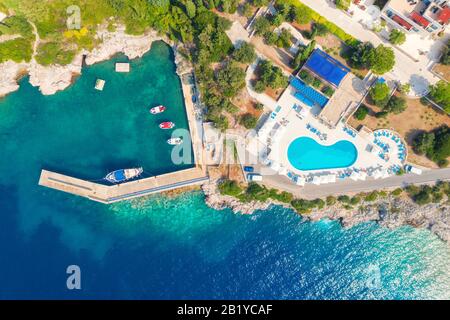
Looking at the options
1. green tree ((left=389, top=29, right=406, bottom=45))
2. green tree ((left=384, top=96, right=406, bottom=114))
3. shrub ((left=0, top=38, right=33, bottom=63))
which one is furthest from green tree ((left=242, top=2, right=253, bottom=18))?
Result: shrub ((left=0, top=38, right=33, bottom=63))

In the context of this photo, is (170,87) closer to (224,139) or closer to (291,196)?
(224,139)

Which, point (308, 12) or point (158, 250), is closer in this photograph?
point (308, 12)

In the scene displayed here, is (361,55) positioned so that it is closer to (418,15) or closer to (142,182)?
(418,15)

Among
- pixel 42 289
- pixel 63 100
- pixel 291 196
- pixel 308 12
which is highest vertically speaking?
pixel 308 12

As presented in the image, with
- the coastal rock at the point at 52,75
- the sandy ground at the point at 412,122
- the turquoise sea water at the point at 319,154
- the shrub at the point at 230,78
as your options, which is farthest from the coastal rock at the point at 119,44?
the sandy ground at the point at 412,122

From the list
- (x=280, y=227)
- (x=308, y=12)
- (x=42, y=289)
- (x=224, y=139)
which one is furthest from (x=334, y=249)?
(x=42, y=289)

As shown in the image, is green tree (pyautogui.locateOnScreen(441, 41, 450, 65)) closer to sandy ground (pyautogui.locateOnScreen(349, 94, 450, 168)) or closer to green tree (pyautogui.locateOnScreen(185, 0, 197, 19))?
sandy ground (pyautogui.locateOnScreen(349, 94, 450, 168))

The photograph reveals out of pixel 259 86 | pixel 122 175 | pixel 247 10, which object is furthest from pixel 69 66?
pixel 259 86
